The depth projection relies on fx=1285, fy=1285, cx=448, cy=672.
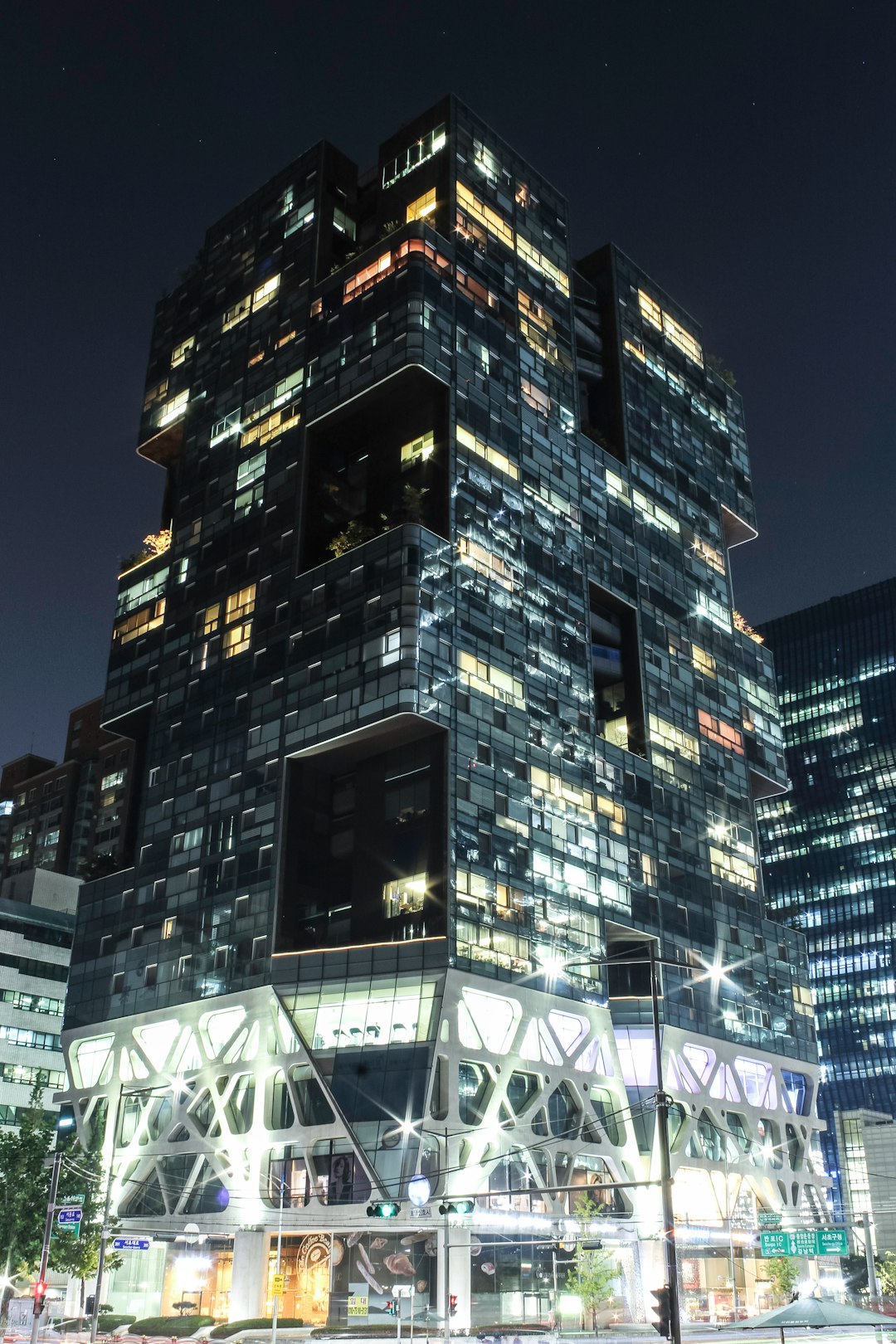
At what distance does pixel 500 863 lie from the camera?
92.9 m

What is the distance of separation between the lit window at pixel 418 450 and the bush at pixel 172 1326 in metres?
64.6

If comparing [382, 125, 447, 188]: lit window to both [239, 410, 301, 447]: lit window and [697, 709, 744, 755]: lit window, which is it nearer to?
[239, 410, 301, 447]: lit window

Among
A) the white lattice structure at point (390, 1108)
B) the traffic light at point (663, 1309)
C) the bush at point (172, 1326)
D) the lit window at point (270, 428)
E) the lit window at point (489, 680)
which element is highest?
the lit window at point (270, 428)

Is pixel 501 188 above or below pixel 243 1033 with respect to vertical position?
above

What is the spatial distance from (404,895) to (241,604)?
1213 inches

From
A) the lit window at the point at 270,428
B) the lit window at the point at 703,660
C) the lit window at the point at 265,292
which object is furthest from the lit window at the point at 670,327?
the lit window at the point at 270,428

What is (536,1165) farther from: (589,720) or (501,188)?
(501,188)

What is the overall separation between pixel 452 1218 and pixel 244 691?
43468 millimetres

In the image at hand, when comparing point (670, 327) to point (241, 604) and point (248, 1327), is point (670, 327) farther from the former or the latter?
point (248, 1327)

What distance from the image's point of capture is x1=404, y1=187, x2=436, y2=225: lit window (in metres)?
117

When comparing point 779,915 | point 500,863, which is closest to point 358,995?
point 500,863

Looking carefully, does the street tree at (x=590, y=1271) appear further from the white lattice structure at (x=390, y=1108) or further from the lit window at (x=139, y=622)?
the lit window at (x=139, y=622)

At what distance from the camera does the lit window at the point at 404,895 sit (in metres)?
90.3

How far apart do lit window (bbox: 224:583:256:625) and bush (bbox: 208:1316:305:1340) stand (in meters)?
53.3
